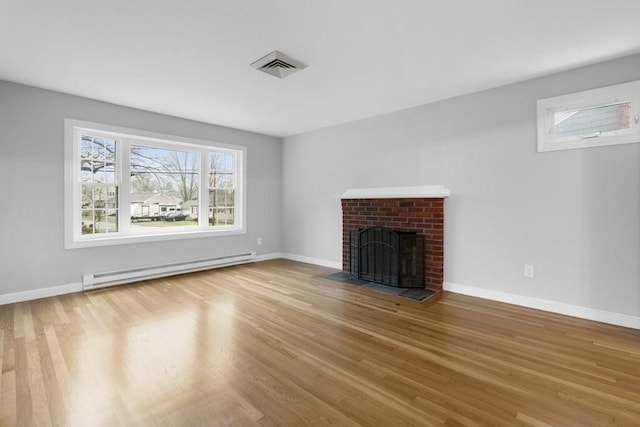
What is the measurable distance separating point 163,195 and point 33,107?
1.78 meters

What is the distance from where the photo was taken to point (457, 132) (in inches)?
145

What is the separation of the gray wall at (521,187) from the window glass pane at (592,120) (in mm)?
198

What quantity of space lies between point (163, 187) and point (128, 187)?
516 millimetres

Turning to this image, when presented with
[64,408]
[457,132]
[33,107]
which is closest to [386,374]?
[64,408]

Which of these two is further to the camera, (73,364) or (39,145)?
(39,145)

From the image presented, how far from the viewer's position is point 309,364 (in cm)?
205

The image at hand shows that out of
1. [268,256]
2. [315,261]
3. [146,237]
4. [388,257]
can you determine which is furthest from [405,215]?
[146,237]

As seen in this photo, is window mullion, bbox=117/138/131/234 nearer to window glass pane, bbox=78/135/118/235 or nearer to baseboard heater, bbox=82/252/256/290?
window glass pane, bbox=78/135/118/235

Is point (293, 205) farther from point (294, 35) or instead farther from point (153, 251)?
point (294, 35)

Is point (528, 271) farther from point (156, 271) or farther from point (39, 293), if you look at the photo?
point (39, 293)

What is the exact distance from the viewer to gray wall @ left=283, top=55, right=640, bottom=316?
271 centimetres

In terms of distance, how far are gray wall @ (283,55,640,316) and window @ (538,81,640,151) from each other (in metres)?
0.07

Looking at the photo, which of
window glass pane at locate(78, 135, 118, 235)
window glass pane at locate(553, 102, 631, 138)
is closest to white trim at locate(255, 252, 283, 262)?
window glass pane at locate(78, 135, 118, 235)

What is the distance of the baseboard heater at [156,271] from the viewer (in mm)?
3787
